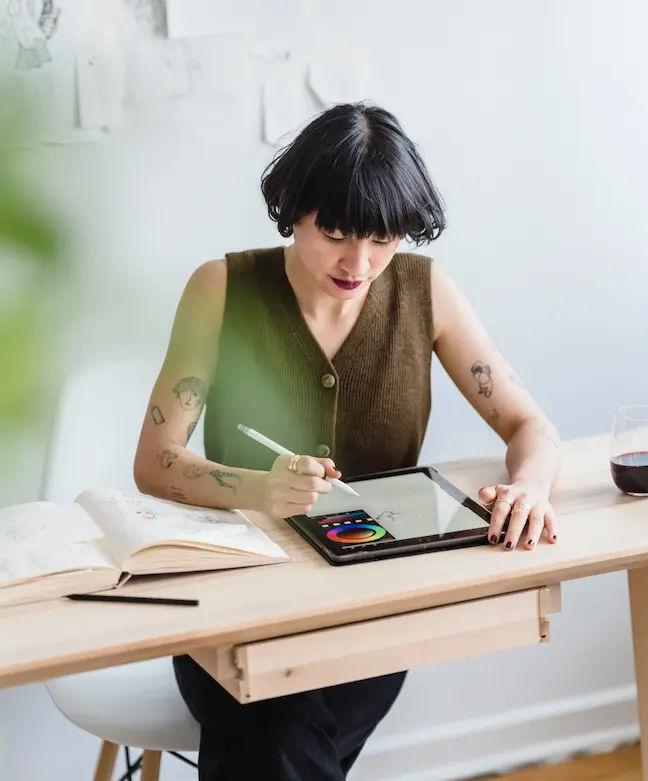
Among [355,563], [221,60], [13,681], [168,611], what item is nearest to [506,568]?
[355,563]

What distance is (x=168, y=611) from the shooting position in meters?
1.11

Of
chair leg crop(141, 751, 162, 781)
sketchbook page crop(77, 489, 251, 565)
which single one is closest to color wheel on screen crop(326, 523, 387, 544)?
sketchbook page crop(77, 489, 251, 565)

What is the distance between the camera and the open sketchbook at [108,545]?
1.14 m

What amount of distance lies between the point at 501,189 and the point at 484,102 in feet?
0.51

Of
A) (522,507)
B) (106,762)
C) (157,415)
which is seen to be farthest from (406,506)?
(106,762)

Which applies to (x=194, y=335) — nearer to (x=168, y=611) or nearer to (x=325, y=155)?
(x=325, y=155)

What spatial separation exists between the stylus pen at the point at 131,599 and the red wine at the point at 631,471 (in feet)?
1.82

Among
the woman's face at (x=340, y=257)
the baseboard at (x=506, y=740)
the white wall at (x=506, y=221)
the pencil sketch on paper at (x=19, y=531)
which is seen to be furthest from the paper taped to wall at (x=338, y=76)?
the baseboard at (x=506, y=740)

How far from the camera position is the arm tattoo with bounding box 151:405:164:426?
150 centimetres

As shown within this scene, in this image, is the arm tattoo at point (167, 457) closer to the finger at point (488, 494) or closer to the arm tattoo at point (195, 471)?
the arm tattoo at point (195, 471)

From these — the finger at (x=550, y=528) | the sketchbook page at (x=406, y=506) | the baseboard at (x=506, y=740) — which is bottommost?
the baseboard at (x=506, y=740)

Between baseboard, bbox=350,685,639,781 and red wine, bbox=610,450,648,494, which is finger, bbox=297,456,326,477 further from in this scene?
baseboard, bbox=350,685,639,781

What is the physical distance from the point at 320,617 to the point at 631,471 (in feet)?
1.52

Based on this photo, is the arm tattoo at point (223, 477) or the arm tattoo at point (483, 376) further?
the arm tattoo at point (483, 376)
